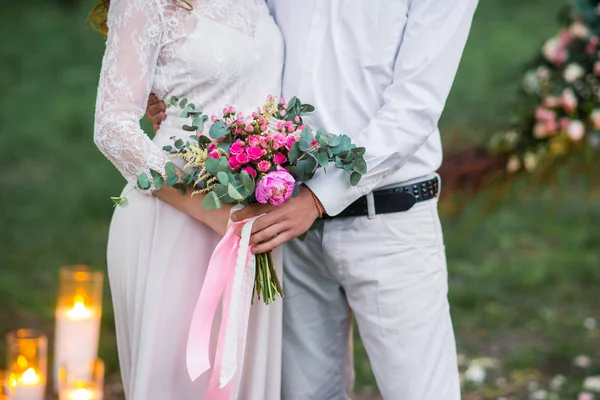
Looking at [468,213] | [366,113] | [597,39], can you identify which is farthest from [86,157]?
[366,113]

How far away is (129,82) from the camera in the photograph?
1.99m

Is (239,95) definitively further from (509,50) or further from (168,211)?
(509,50)

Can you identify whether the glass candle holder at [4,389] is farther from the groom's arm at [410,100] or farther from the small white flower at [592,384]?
the small white flower at [592,384]

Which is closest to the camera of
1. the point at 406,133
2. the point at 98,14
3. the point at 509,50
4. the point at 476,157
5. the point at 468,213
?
the point at 406,133

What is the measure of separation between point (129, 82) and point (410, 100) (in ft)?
2.19

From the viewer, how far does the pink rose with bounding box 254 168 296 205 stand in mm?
1779

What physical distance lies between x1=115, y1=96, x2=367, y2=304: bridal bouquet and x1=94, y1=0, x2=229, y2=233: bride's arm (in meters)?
0.07

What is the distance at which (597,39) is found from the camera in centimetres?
405

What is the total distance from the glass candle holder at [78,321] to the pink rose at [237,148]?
1.41m

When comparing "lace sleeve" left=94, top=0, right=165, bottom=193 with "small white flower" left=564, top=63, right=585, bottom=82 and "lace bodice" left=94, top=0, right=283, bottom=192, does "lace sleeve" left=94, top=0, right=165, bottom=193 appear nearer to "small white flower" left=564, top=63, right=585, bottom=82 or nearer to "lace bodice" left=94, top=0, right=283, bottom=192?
"lace bodice" left=94, top=0, right=283, bottom=192

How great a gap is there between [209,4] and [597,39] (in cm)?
259

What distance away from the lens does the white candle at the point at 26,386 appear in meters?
2.60

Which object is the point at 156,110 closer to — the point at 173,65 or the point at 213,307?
the point at 173,65

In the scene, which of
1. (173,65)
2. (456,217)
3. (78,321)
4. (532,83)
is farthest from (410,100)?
(456,217)
